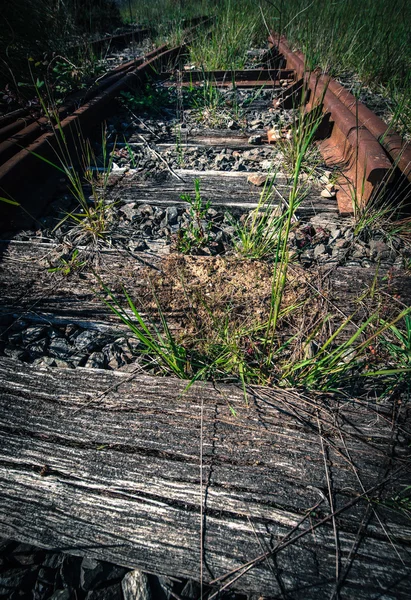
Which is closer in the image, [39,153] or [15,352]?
[15,352]

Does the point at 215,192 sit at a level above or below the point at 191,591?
above

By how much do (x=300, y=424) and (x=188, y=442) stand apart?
39 centimetres

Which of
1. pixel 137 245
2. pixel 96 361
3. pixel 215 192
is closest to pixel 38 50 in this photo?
pixel 215 192

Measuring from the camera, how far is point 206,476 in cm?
97

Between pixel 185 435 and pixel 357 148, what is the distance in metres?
1.78

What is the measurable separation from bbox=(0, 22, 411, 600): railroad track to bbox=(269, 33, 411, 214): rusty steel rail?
24mm

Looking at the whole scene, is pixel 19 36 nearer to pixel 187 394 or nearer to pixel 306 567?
pixel 187 394

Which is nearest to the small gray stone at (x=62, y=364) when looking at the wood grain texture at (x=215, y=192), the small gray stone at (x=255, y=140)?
the wood grain texture at (x=215, y=192)

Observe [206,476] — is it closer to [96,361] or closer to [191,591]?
[191,591]

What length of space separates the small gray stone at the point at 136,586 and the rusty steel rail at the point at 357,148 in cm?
193

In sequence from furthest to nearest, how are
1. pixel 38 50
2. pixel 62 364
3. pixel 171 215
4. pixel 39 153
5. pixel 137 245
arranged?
pixel 38 50 → pixel 39 153 → pixel 171 215 → pixel 137 245 → pixel 62 364

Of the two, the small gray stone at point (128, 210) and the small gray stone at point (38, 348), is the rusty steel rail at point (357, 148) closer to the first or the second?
the small gray stone at point (128, 210)

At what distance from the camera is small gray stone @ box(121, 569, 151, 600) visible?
2.67 feet

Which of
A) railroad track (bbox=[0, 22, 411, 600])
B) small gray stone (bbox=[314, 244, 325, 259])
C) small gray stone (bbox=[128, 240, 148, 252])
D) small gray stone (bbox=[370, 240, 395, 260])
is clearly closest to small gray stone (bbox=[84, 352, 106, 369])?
railroad track (bbox=[0, 22, 411, 600])
